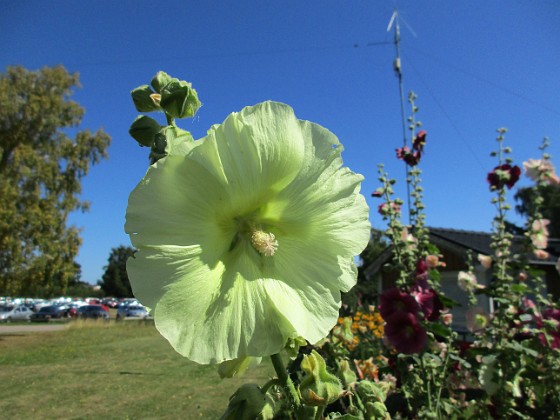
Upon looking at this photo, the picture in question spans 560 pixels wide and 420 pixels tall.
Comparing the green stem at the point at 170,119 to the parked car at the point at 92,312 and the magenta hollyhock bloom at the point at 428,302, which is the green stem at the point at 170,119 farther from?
the parked car at the point at 92,312

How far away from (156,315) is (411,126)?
9.23ft

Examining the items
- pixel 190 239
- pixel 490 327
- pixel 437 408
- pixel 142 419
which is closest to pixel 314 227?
pixel 190 239

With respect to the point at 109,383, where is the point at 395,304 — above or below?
above

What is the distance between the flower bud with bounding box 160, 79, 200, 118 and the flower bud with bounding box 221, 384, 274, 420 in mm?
541

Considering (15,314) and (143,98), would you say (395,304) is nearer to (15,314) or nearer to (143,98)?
(143,98)

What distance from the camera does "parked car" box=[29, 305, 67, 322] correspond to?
30.8 m

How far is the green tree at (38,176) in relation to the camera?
1533 cm

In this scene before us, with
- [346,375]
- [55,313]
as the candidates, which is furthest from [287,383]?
[55,313]

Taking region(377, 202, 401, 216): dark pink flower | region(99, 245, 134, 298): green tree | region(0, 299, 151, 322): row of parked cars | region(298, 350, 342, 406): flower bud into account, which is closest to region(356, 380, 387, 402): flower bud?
region(298, 350, 342, 406): flower bud

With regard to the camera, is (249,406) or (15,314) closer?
(249,406)

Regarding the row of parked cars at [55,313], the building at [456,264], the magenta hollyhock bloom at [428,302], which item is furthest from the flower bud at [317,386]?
the row of parked cars at [55,313]

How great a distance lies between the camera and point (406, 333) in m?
2.17

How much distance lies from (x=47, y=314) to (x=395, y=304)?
33572mm

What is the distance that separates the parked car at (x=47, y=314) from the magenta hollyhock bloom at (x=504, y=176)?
1319 inches
